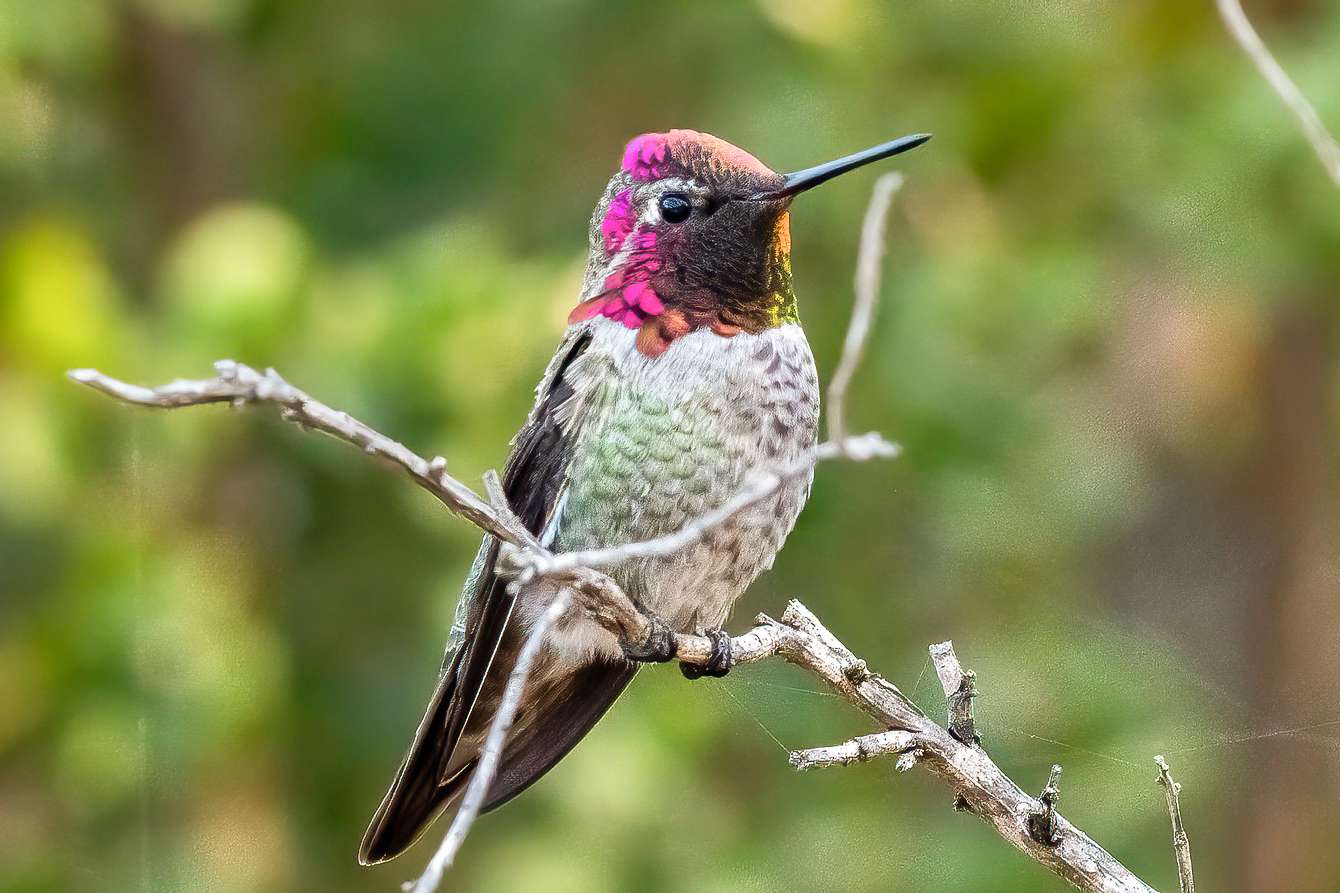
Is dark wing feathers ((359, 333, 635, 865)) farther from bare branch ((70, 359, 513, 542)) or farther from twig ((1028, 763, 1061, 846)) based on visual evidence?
twig ((1028, 763, 1061, 846))

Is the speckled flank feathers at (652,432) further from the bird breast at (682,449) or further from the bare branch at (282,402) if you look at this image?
the bare branch at (282,402)

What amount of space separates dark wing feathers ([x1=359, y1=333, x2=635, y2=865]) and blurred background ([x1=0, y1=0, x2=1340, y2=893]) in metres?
0.90

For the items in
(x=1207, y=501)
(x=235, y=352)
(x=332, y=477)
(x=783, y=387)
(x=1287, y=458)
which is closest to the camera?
(x=783, y=387)

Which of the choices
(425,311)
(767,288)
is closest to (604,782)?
(425,311)

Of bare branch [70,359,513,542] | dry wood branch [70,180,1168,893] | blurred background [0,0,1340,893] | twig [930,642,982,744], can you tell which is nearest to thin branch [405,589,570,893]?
dry wood branch [70,180,1168,893]

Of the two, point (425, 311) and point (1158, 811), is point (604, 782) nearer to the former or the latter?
point (425, 311)

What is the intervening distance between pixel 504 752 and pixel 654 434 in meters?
0.61

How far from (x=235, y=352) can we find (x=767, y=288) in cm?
156

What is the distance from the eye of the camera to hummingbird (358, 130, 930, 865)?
240 cm

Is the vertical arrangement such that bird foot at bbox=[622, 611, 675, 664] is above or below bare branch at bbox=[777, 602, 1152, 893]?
below

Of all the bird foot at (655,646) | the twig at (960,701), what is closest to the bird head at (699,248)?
the bird foot at (655,646)

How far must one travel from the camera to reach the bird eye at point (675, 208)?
2.52m

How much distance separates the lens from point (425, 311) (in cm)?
376

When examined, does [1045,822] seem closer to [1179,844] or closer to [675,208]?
[1179,844]
